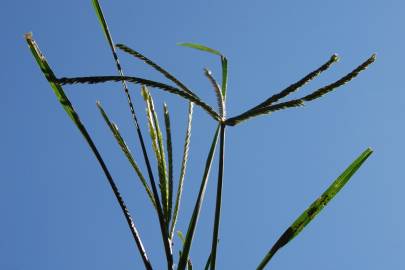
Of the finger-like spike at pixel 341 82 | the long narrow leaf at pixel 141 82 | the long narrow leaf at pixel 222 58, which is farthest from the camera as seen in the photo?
the long narrow leaf at pixel 222 58

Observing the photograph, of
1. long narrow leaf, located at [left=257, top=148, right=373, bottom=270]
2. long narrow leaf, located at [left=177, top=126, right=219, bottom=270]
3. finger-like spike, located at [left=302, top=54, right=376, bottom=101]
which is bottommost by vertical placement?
long narrow leaf, located at [left=257, top=148, right=373, bottom=270]

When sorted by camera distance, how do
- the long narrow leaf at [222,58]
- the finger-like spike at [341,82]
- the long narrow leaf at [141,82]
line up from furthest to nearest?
the long narrow leaf at [222,58] → the finger-like spike at [341,82] → the long narrow leaf at [141,82]

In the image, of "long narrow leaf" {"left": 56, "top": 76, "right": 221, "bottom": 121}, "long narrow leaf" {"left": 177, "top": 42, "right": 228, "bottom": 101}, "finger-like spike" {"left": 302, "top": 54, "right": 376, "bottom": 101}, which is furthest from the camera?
"long narrow leaf" {"left": 177, "top": 42, "right": 228, "bottom": 101}

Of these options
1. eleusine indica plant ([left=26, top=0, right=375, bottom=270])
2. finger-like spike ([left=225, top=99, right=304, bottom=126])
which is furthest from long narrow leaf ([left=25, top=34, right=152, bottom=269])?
finger-like spike ([left=225, top=99, right=304, bottom=126])

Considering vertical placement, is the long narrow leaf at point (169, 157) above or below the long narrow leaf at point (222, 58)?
below

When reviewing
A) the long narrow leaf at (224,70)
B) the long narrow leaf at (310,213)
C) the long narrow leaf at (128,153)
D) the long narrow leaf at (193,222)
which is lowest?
the long narrow leaf at (310,213)

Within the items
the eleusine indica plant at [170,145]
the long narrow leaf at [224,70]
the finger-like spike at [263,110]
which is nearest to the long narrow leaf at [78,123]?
the eleusine indica plant at [170,145]

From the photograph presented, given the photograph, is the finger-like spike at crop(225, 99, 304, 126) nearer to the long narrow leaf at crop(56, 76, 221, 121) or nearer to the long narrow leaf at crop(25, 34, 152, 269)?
the long narrow leaf at crop(56, 76, 221, 121)

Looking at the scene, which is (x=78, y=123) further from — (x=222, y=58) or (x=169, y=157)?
(x=222, y=58)

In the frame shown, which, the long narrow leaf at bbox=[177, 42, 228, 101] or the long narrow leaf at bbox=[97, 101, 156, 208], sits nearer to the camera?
the long narrow leaf at bbox=[97, 101, 156, 208]

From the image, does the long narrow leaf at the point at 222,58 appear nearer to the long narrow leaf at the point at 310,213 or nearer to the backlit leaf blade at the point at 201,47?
the backlit leaf blade at the point at 201,47
